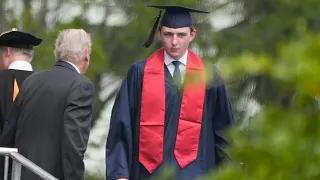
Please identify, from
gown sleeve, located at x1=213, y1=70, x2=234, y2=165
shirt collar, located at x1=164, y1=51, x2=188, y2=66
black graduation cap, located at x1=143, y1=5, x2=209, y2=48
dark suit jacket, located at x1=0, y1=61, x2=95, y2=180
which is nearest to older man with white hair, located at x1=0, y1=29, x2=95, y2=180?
dark suit jacket, located at x1=0, y1=61, x2=95, y2=180

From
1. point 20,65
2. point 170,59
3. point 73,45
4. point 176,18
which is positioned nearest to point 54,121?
point 73,45

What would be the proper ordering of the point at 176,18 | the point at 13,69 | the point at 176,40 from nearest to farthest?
the point at 176,40, the point at 176,18, the point at 13,69

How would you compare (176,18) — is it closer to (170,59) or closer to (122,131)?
(170,59)

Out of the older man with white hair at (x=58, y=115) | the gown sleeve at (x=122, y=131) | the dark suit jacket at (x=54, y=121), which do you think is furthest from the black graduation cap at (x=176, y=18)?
the dark suit jacket at (x=54, y=121)

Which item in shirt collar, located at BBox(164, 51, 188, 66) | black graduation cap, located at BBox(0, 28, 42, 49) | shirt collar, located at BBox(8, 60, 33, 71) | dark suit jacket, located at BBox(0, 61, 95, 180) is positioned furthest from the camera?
black graduation cap, located at BBox(0, 28, 42, 49)

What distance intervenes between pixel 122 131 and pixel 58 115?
1.29 feet

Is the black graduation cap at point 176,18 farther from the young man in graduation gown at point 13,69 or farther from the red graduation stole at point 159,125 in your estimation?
the young man in graduation gown at point 13,69

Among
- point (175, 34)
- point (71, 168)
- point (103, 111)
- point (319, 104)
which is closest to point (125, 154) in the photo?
point (71, 168)

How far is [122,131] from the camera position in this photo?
631 centimetres

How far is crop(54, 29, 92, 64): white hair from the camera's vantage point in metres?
6.30

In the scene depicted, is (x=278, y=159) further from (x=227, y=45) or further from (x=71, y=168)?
(x=227, y=45)

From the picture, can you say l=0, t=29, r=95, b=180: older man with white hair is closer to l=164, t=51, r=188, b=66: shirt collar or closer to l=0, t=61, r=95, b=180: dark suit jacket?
l=0, t=61, r=95, b=180: dark suit jacket

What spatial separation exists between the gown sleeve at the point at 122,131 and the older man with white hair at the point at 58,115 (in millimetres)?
160

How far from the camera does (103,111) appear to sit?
1513cm
